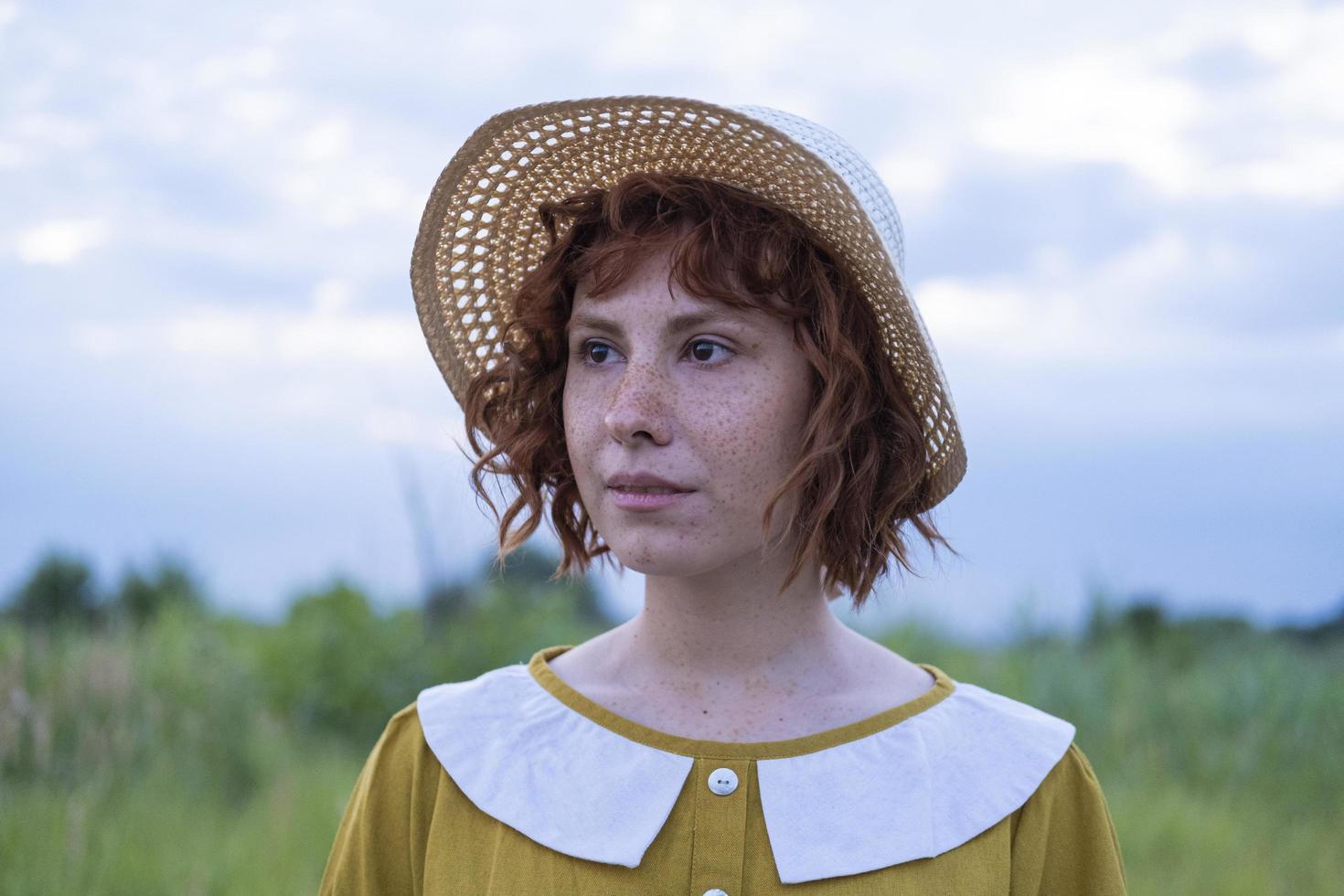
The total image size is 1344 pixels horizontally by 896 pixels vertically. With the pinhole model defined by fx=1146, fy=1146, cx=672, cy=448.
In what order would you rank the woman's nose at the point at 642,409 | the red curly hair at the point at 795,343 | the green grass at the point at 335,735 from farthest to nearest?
the green grass at the point at 335,735 → the red curly hair at the point at 795,343 → the woman's nose at the point at 642,409

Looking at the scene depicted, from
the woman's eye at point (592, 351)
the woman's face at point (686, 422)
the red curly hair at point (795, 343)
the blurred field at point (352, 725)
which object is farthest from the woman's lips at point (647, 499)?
the blurred field at point (352, 725)

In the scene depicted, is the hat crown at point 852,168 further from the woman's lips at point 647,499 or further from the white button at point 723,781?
the white button at point 723,781

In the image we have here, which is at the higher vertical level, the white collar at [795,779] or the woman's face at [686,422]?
the woman's face at [686,422]

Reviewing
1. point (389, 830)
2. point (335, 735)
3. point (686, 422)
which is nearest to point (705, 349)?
point (686, 422)

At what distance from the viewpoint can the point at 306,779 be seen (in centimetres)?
438

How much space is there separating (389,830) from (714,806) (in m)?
0.59

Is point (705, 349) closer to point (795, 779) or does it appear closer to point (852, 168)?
point (852, 168)

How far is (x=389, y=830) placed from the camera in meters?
1.97

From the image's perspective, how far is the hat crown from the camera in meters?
1.90

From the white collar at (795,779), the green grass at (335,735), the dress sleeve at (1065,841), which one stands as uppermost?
the white collar at (795,779)

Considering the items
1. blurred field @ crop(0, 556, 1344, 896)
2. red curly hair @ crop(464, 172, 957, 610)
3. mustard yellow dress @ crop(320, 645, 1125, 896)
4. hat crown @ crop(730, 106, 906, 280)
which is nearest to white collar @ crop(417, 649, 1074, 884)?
mustard yellow dress @ crop(320, 645, 1125, 896)

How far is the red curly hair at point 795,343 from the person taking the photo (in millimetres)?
1866

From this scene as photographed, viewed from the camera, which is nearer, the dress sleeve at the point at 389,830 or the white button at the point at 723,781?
the white button at the point at 723,781

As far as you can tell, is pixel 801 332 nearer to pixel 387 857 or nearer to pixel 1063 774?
pixel 1063 774
